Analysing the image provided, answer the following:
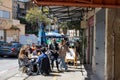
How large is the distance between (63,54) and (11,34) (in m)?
44.6

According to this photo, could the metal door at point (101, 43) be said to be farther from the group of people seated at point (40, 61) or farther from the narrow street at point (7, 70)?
the narrow street at point (7, 70)

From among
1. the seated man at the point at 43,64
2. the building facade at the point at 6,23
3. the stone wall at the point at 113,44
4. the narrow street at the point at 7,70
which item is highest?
the building facade at the point at 6,23

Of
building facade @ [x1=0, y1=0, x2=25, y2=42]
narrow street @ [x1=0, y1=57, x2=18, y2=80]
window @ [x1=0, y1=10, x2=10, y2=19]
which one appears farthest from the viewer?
building facade @ [x1=0, y1=0, x2=25, y2=42]

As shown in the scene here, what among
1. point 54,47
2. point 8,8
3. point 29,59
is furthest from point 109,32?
point 8,8

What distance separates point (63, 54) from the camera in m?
20.2

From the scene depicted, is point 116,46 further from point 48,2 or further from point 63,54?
point 63,54

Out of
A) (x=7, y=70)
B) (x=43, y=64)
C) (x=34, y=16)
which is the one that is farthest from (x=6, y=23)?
(x=43, y=64)

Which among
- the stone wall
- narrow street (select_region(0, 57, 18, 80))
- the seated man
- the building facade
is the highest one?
the building facade

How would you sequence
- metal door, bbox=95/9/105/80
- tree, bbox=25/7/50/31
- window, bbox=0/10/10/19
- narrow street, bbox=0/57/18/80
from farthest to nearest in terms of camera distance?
tree, bbox=25/7/50/31, window, bbox=0/10/10/19, narrow street, bbox=0/57/18/80, metal door, bbox=95/9/105/80

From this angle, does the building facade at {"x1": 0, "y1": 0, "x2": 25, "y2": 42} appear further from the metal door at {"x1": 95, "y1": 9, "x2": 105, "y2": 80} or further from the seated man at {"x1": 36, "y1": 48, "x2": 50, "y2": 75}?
the metal door at {"x1": 95, "y1": 9, "x2": 105, "y2": 80}

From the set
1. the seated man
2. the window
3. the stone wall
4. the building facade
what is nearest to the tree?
the building facade

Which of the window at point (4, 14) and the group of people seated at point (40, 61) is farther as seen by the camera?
the window at point (4, 14)

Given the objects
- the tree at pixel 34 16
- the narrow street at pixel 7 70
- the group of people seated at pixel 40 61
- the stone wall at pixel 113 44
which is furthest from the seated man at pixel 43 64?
the tree at pixel 34 16

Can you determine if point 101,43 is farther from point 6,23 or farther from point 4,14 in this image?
point 6,23
